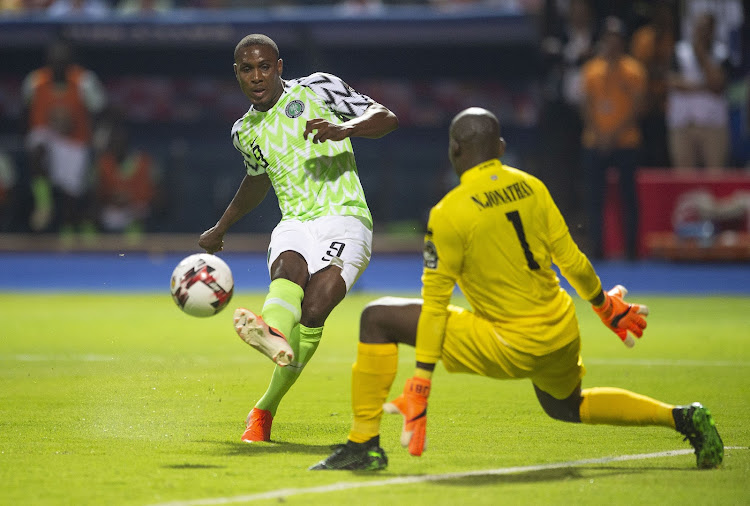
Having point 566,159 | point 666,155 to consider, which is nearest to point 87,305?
point 566,159

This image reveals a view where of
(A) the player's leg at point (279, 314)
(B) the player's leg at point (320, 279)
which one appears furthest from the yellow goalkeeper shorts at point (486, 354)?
(B) the player's leg at point (320, 279)

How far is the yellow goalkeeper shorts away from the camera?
18.0 feet

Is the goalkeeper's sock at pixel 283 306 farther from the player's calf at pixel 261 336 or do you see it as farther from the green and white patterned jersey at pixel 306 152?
the green and white patterned jersey at pixel 306 152

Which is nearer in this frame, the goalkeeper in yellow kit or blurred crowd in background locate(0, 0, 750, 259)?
the goalkeeper in yellow kit

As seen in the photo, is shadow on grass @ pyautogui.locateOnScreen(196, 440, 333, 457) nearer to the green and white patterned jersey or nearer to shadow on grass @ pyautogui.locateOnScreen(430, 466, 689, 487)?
shadow on grass @ pyautogui.locateOnScreen(430, 466, 689, 487)

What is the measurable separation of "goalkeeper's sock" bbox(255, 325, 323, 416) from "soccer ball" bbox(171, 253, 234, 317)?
0.44m

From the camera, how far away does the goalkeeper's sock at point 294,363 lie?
262 inches

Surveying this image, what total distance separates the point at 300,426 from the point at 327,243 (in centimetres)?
122

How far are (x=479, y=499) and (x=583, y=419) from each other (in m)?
1.03

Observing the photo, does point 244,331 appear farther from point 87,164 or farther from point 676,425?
point 87,164

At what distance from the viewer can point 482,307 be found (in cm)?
557

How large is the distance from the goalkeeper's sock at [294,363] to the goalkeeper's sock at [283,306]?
0.96 ft

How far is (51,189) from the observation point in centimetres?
1925

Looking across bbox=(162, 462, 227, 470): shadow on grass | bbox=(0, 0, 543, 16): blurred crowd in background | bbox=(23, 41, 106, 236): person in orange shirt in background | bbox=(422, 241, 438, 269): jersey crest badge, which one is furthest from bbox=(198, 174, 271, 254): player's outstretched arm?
bbox=(0, 0, 543, 16): blurred crowd in background
